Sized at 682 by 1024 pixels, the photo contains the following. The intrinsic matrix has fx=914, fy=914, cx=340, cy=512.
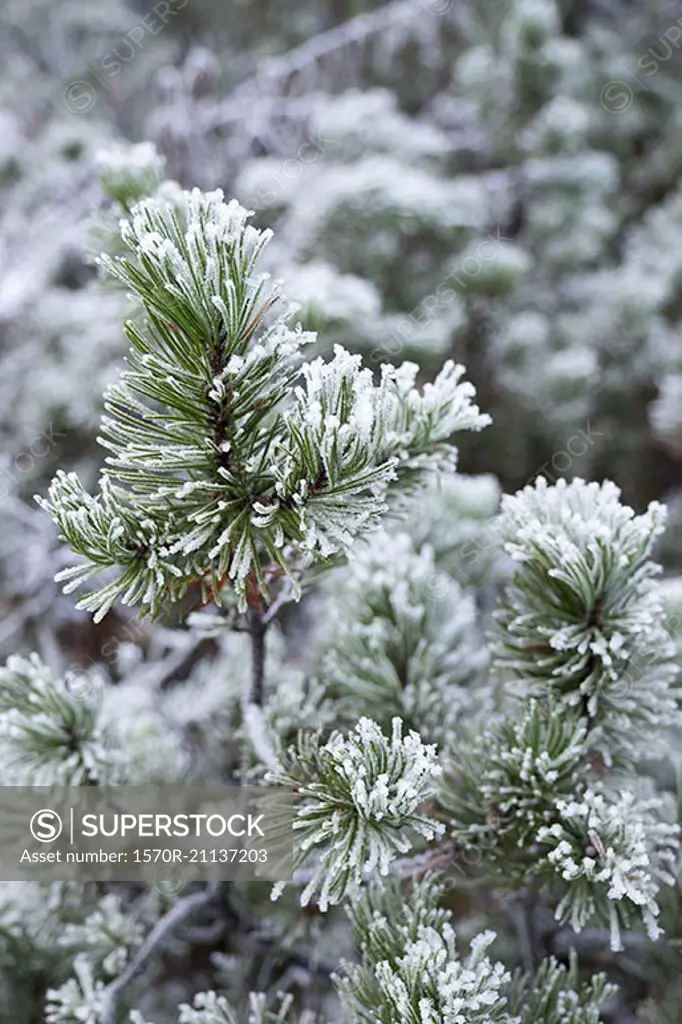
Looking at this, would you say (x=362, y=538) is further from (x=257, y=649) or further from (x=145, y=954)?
(x=145, y=954)

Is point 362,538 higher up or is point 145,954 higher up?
point 362,538

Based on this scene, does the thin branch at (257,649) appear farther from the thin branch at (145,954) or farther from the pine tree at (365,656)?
the thin branch at (145,954)

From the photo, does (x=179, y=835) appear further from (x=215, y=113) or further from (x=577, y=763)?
(x=215, y=113)

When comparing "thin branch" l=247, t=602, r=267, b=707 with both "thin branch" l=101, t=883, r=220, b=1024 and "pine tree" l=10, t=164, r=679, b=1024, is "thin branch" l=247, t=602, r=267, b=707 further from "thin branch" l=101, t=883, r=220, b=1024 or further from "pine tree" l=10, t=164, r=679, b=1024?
"thin branch" l=101, t=883, r=220, b=1024

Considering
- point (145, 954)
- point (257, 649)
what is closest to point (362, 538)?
point (257, 649)

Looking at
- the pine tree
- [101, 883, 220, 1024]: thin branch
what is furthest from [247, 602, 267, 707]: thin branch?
[101, 883, 220, 1024]: thin branch

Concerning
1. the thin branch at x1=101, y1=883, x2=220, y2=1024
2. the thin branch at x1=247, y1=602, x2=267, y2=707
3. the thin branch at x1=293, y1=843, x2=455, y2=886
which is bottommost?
the thin branch at x1=101, y1=883, x2=220, y2=1024

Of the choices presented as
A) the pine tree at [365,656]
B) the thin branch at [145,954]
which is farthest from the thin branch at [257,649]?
the thin branch at [145,954]

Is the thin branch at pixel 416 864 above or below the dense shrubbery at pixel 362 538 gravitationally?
below
